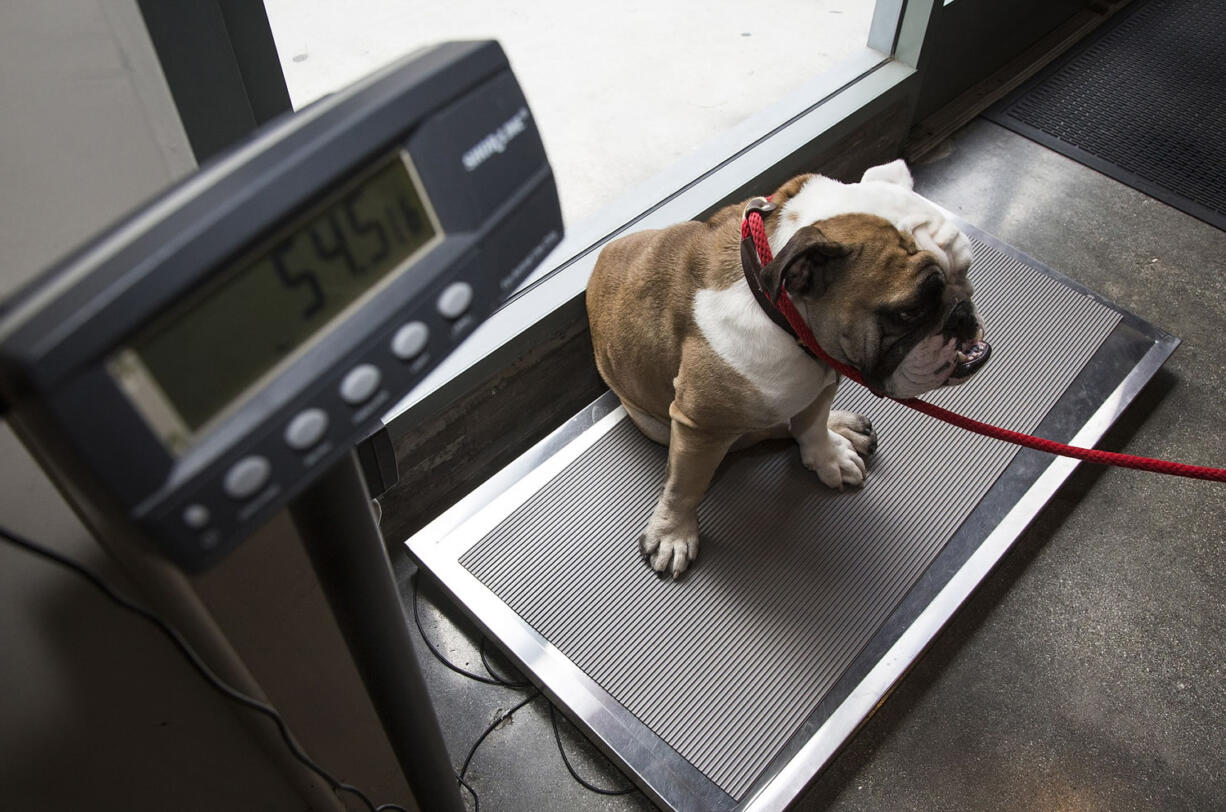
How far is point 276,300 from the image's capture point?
0.48 m

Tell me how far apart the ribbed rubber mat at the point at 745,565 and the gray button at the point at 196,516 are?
1297mm

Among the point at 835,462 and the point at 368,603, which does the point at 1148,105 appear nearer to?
the point at 835,462

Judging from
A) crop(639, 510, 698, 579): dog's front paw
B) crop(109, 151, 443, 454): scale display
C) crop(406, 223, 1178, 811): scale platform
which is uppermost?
crop(109, 151, 443, 454): scale display

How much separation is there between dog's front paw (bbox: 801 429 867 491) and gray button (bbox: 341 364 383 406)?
147cm

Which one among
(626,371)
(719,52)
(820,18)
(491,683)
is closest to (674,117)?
(719,52)

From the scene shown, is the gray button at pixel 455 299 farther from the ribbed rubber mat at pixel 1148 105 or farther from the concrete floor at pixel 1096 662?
the ribbed rubber mat at pixel 1148 105

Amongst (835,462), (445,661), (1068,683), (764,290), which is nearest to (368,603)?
(764,290)

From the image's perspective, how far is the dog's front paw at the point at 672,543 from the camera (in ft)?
5.83

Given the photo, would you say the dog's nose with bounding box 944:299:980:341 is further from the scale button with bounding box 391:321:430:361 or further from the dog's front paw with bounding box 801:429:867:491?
the scale button with bounding box 391:321:430:361

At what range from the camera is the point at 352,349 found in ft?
1.64

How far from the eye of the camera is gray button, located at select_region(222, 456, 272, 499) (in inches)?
18.5

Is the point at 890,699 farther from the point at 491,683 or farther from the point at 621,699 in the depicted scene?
the point at 491,683

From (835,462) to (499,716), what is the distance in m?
0.86

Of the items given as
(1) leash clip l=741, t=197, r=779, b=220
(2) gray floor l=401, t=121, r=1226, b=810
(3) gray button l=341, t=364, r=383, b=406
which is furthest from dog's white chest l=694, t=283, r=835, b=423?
(3) gray button l=341, t=364, r=383, b=406
